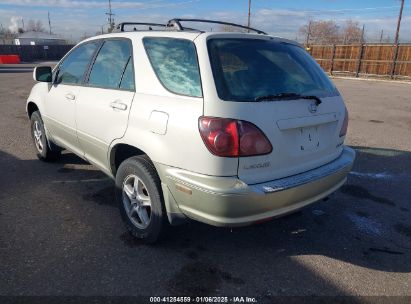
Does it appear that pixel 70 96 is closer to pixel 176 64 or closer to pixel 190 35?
pixel 176 64

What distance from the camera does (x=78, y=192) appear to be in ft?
14.3

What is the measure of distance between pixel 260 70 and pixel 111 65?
5.04 ft

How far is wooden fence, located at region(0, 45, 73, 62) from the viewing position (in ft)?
147

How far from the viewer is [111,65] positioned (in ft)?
12.0

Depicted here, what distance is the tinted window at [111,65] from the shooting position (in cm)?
343

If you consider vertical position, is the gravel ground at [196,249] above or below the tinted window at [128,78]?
below

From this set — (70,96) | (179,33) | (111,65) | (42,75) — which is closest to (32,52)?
(42,75)

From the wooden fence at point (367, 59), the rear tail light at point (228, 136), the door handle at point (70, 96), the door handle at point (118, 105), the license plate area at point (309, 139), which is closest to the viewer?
the rear tail light at point (228, 136)

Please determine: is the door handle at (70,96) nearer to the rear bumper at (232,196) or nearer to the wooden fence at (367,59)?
the rear bumper at (232,196)

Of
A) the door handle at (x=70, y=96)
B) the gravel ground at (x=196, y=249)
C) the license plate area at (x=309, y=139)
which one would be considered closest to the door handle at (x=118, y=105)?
the door handle at (x=70, y=96)

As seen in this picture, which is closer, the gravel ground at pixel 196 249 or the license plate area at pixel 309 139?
the gravel ground at pixel 196 249

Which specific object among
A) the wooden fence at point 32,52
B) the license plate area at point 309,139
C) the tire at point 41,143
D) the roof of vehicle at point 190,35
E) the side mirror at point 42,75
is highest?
the roof of vehicle at point 190,35

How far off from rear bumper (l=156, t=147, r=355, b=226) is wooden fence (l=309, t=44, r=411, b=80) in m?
24.8

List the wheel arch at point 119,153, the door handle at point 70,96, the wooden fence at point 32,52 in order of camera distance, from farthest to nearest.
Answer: the wooden fence at point 32,52 → the door handle at point 70,96 → the wheel arch at point 119,153
